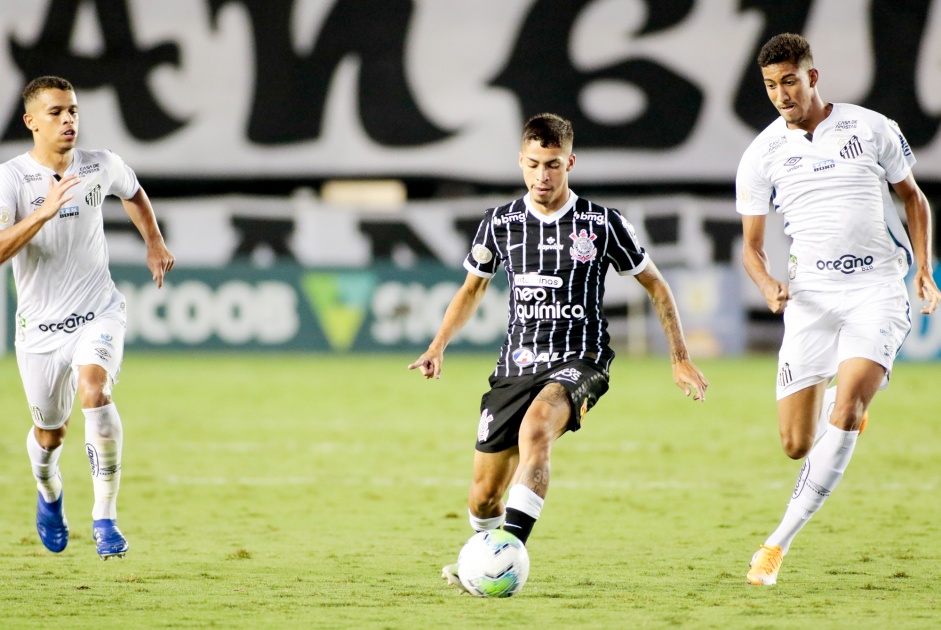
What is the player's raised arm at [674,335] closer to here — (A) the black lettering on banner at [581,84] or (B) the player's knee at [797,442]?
(B) the player's knee at [797,442]

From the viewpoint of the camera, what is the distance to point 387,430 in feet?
42.1

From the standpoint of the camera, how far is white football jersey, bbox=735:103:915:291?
6.21 m

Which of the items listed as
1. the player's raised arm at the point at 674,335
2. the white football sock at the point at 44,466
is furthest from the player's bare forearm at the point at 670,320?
the white football sock at the point at 44,466

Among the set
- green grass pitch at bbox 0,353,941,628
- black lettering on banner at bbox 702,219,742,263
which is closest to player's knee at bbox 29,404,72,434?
green grass pitch at bbox 0,353,941,628

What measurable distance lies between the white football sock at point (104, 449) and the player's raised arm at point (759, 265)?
314 centimetres

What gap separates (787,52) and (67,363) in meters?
3.78

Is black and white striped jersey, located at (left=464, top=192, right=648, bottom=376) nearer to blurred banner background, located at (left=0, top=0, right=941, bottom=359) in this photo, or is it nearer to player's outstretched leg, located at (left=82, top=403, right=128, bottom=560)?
player's outstretched leg, located at (left=82, top=403, right=128, bottom=560)

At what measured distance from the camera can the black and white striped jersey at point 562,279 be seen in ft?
19.6

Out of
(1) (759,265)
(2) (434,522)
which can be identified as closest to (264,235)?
(2) (434,522)

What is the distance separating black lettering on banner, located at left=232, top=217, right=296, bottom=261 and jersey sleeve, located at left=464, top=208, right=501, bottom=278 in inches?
665

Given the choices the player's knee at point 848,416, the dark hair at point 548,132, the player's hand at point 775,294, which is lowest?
the player's knee at point 848,416

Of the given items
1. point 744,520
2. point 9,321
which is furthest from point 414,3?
point 744,520

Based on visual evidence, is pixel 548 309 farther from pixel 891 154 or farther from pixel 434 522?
pixel 434 522

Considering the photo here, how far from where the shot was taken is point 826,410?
22.0 feet
